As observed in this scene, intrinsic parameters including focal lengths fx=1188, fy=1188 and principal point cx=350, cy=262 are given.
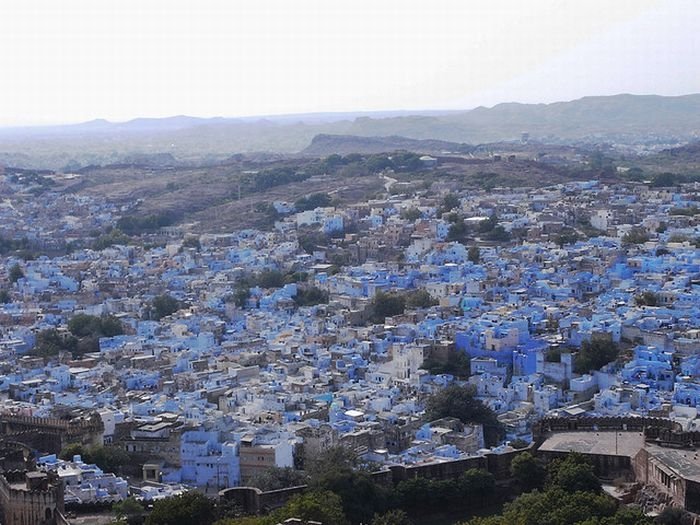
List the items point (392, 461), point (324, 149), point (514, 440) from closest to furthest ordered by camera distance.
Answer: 1. point (392, 461)
2. point (514, 440)
3. point (324, 149)

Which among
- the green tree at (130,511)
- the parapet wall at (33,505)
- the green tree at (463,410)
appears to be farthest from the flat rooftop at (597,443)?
the parapet wall at (33,505)

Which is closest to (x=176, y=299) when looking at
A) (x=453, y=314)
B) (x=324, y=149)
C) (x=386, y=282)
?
(x=386, y=282)

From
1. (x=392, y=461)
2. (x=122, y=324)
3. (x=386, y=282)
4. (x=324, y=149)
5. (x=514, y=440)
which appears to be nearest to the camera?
(x=392, y=461)

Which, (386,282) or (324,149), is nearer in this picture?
(386,282)

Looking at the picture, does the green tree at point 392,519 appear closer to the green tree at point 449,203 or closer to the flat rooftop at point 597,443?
the flat rooftop at point 597,443

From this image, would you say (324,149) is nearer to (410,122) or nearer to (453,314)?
(410,122)

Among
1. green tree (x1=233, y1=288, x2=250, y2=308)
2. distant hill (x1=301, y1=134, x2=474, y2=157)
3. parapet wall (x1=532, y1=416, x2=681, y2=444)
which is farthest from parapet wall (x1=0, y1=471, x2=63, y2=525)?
distant hill (x1=301, y1=134, x2=474, y2=157)
